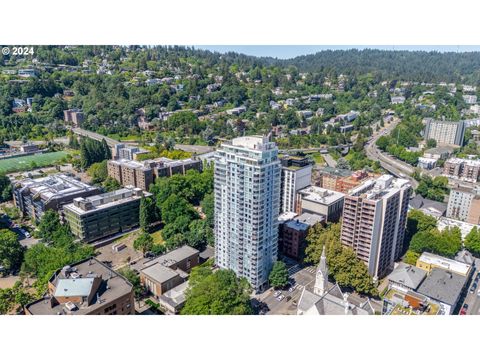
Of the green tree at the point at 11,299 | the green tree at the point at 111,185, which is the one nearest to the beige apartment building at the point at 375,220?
the green tree at the point at 11,299

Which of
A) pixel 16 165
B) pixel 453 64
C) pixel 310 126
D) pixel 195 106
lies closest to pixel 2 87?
pixel 16 165

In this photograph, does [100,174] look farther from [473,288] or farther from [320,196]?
[473,288]

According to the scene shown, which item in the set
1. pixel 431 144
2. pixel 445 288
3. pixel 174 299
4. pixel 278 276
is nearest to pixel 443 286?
pixel 445 288

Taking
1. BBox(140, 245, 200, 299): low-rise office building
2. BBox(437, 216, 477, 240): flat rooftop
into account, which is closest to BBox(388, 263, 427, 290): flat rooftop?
BBox(437, 216, 477, 240): flat rooftop

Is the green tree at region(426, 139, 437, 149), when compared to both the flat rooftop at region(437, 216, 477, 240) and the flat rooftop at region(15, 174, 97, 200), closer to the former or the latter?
the flat rooftop at region(437, 216, 477, 240)

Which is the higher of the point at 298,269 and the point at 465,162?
the point at 465,162
